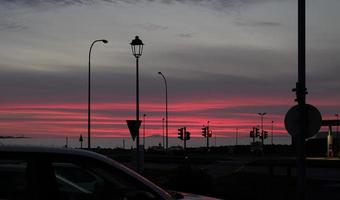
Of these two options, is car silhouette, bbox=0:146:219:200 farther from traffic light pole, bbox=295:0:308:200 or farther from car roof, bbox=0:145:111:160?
traffic light pole, bbox=295:0:308:200

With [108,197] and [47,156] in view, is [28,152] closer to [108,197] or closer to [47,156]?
[47,156]

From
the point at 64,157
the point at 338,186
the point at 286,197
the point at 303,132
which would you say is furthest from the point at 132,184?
the point at 338,186

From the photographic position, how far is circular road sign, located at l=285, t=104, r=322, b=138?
46.8 feet

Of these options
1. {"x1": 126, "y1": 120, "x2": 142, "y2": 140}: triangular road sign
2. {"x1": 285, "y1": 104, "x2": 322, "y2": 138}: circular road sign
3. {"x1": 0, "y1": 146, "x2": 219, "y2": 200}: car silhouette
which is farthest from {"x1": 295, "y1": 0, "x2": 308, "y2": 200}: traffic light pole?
{"x1": 126, "y1": 120, "x2": 142, "y2": 140}: triangular road sign

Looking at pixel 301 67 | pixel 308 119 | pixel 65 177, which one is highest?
pixel 301 67

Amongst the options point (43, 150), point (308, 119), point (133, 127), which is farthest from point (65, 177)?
point (133, 127)

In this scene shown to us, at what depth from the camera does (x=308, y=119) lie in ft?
47.1

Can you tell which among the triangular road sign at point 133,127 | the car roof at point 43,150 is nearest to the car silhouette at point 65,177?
the car roof at point 43,150

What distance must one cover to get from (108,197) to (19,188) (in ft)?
2.83

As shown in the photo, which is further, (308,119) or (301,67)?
(301,67)

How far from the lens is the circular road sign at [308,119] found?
14266mm

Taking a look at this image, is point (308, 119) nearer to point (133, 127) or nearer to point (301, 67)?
point (301, 67)

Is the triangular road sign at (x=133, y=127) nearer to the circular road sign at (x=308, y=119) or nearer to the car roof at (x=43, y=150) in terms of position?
the circular road sign at (x=308, y=119)

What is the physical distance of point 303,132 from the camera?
14281 mm
